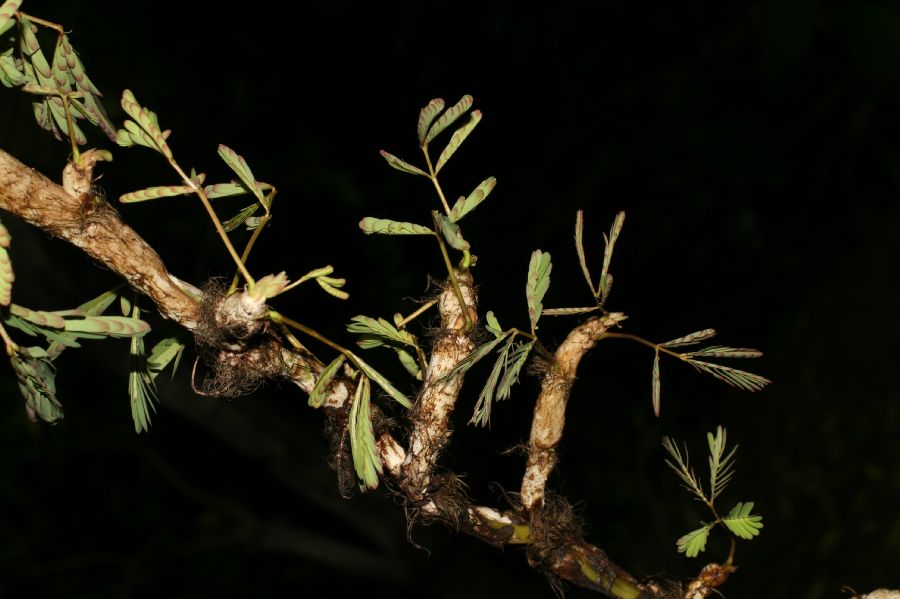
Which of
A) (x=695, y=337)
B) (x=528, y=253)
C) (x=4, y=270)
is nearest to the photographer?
(x=4, y=270)

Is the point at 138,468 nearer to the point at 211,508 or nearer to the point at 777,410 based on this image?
the point at 211,508

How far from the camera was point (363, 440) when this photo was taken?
486 millimetres

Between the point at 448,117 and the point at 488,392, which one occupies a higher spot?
the point at 448,117

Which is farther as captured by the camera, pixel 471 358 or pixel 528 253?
pixel 528 253

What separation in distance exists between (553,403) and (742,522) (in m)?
0.14

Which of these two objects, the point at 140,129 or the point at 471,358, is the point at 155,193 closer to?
the point at 140,129

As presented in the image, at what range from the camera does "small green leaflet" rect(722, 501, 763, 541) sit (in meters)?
0.54

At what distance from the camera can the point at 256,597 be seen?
192cm

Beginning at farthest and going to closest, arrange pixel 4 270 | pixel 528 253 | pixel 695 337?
pixel 528 253 < pixel 695 337 < pixel 4 270

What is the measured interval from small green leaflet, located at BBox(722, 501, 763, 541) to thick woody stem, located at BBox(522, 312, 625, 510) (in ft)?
0.37

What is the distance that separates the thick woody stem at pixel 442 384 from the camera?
1.65 feet

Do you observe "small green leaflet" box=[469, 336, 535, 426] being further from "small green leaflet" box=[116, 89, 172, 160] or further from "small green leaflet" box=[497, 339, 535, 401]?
"small green leaflet" box=[116, 89, 172, 160]

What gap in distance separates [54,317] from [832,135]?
6.48 ft

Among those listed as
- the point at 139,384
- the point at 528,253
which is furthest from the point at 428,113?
the point at 528,253
